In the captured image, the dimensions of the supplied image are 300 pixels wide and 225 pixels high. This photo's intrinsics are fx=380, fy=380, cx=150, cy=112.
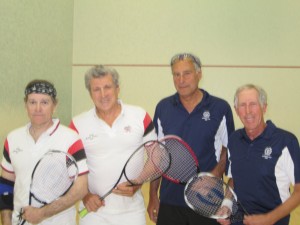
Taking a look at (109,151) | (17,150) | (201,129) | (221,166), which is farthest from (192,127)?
(17,150)

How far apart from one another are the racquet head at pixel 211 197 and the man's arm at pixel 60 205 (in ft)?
1.72

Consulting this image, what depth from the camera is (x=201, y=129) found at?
221 cm

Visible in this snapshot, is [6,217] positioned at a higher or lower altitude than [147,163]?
lower

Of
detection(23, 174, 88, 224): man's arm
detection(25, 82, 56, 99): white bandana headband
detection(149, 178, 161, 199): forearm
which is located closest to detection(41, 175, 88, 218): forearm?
detection(23, 174, 88, 224): man's arm

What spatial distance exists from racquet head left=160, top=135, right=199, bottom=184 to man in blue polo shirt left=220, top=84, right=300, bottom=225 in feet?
0.84

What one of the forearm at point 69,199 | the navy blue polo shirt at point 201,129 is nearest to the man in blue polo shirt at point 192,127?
the navy blue polo shirt at point 201,129

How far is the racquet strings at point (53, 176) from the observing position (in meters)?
1.75

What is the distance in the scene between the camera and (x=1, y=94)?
401 centimetres

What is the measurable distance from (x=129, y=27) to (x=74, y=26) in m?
0.82

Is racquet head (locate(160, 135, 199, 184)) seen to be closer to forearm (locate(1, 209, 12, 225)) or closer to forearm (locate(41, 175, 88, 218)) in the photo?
forearm (locate(41, 175, 88, 218))

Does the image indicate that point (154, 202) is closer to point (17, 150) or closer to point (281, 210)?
point (281, 210)

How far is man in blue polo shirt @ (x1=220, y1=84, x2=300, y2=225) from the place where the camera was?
176cm

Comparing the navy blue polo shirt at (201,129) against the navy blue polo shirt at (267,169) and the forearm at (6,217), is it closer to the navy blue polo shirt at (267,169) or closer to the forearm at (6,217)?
the navy blue polo shirt at (267,169)

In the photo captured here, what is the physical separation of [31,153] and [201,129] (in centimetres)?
96
